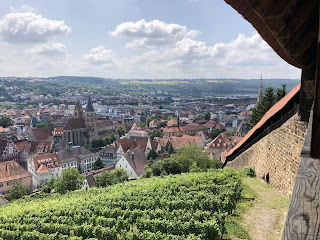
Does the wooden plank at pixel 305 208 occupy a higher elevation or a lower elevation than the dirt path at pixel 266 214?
higher

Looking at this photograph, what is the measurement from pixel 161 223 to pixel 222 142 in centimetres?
4360

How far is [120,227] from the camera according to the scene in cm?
889

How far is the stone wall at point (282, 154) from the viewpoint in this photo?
7.99 m

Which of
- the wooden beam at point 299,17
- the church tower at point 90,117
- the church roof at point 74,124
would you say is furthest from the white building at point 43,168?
the wooden beam at point 299,17

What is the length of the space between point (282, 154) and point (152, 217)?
203 inches

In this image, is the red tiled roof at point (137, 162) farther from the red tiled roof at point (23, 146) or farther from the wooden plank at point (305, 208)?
the wooden plank at point (305, 208)

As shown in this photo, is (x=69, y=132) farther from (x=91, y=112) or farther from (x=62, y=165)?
(x=62, y=165)

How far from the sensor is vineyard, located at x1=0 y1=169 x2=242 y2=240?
742 centimetres

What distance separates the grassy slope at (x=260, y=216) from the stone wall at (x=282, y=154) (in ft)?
1.73

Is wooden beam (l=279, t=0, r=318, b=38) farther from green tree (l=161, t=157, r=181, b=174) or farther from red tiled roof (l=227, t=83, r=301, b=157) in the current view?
green tree (l=161, t=157, r=181, b=174)

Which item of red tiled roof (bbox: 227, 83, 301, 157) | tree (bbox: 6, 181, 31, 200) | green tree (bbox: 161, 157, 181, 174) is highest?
red tiled roof (bbox: 227, 83, 301, 157)

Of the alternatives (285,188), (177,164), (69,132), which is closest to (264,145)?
(285,188)

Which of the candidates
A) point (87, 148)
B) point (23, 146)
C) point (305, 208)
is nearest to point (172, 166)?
point (305, 208)

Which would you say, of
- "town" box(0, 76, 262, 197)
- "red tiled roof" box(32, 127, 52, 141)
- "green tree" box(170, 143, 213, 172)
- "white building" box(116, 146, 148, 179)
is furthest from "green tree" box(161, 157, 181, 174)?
"red tiled roof" box(32, 127, 52, 141)
